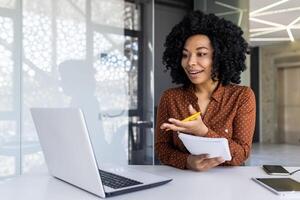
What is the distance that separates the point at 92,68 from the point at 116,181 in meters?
2.63

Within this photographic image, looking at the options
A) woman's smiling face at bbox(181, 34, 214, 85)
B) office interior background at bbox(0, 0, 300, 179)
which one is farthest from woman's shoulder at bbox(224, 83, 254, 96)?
office interior background at bbox(0, 0, 300, 179)

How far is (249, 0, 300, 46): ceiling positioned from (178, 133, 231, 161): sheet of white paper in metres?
4.85

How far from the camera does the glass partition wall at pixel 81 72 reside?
295 cm

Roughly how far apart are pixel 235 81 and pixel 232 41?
0.58ft

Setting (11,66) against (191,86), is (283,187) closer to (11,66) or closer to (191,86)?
(191,86)

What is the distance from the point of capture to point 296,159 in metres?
6.95

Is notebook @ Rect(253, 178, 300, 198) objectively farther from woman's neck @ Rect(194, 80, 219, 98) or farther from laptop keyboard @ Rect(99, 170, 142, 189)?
woman's neck @ Rect(194, 80, 219, 98)

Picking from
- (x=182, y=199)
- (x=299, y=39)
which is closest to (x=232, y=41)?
(x=182, y=199)

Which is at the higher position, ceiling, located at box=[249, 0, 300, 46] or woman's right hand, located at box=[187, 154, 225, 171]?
ceiling, located at box=[249, 0, 300, 46]

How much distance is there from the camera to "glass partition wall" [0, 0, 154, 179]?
295 cm

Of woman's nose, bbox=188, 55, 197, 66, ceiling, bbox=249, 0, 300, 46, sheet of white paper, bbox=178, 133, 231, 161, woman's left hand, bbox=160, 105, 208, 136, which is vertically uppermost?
ceiling, bbox=249, 0, 300, 46

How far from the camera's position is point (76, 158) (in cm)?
84

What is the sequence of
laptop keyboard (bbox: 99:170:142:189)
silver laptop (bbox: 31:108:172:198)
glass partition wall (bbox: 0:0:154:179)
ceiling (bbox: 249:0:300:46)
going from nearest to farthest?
silver laptop (bbox: 31:108:172:198), laptop keyboard (bbox: 99:170:142:189), glass partition wall (bbox: 0:0:154:179), ceiling (bbox: 249:0:300:46)

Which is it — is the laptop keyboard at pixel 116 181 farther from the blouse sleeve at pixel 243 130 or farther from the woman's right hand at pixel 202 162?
the blouse sleeve at pixel 243 130
